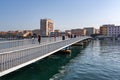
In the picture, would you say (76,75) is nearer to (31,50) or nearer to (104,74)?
(104,74)

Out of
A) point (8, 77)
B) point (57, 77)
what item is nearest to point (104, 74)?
point (57, 77)

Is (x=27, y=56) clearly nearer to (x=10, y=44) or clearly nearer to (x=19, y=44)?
(x=10, y=44)

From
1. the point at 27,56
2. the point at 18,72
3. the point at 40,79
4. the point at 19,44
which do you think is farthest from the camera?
the point at 19,44

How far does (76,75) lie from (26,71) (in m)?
→ 5.52

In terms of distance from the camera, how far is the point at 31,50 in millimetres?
18719

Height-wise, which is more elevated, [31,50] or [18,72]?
[31,50]

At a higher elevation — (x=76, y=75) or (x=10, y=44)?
(x=10, y=44)

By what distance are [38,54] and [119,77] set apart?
8.59 metres

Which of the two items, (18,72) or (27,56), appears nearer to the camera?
(27,56)

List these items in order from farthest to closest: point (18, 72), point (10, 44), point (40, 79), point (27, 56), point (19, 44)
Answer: point (19, 44)
point (10, 44)
point (18, 72)
point (40, 79)
point (27, 56)

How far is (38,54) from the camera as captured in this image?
20156mm

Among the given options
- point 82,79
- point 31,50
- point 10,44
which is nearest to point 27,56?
point 31,50

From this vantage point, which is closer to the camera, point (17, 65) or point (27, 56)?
point (17, 65)

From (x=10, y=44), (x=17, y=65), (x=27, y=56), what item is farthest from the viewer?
(x=10, y=44)
